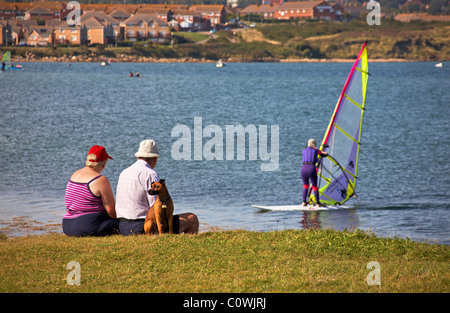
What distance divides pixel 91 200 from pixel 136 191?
0.72 meters

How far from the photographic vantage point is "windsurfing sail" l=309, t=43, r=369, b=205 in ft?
63.7

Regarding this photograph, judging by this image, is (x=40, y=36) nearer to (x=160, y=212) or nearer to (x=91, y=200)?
(x=91, y=200)

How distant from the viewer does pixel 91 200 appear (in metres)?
9.41

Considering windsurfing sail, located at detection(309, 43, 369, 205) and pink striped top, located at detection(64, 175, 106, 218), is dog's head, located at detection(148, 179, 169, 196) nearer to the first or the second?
pink striped top, located at detection(64, 175, 106, 218)

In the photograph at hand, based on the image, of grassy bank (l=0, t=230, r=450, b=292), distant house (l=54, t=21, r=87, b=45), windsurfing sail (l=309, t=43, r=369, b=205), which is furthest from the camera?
distant house (l=54, t=21, r=87, b=45)

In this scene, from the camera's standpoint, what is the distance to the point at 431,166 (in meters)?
29.5

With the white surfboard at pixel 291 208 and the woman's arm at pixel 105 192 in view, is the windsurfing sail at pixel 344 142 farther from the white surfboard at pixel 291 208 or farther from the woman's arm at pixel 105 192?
the woman's arm at pixel 105 192

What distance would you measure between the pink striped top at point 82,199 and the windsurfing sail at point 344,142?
10.8 meters

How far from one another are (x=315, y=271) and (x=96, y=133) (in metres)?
33.0

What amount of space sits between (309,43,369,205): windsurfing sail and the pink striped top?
10.8 m

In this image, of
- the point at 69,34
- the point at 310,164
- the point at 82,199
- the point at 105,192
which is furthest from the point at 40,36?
the point at 105,192

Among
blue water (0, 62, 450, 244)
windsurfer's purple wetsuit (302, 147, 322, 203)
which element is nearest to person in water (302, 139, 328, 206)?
windsurfer's purple wetsuit (302, 147, 322, 203)
